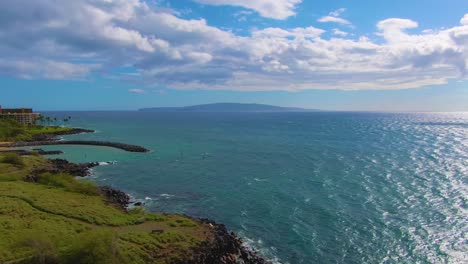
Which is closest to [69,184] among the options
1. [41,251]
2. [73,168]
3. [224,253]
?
[73,168]

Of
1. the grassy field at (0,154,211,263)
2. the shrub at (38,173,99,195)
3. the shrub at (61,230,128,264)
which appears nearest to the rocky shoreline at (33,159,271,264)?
the grassy field at (0,154,211,263)

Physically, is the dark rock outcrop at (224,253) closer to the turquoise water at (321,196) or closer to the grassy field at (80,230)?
the grassy field at (80,230)

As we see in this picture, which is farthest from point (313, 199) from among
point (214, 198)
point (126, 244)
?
point (126, 244)

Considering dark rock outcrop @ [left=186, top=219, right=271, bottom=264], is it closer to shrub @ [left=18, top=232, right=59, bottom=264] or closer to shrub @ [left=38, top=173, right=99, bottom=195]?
shrub @ [left=18, top=232, right=59, bottom=264]

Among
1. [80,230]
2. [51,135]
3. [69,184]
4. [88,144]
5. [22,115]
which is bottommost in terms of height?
[80,230]

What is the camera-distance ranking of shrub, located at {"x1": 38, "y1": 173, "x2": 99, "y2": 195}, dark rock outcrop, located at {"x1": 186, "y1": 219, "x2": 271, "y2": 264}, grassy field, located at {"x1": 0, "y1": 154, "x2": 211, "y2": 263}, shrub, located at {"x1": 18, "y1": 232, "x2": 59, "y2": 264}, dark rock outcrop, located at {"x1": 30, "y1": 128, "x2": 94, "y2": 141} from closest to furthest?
shrub, located at {"x1": 18, "y1": 232, "x2": 59, "y2": 264}
grassy field, located at {"x1": 0, "y1": 154, "x2": 211, "y2": 263}
dark rock outcrop, located at {"x1": 186, "y1": 219, "x2": 271, "y2": 264}
shrub, located at {"x1": 38, "y1": 173, "x2": 99, "y2": 195}
dark rock outcrop, located at {"x1": 30, "y1": 128, "x2": 94, "y2": 141}

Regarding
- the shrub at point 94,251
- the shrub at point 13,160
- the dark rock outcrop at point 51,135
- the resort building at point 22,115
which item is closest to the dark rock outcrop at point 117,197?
the shrub at point 94,251

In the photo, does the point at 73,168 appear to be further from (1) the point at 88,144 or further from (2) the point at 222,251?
(2) the point at 222,251
